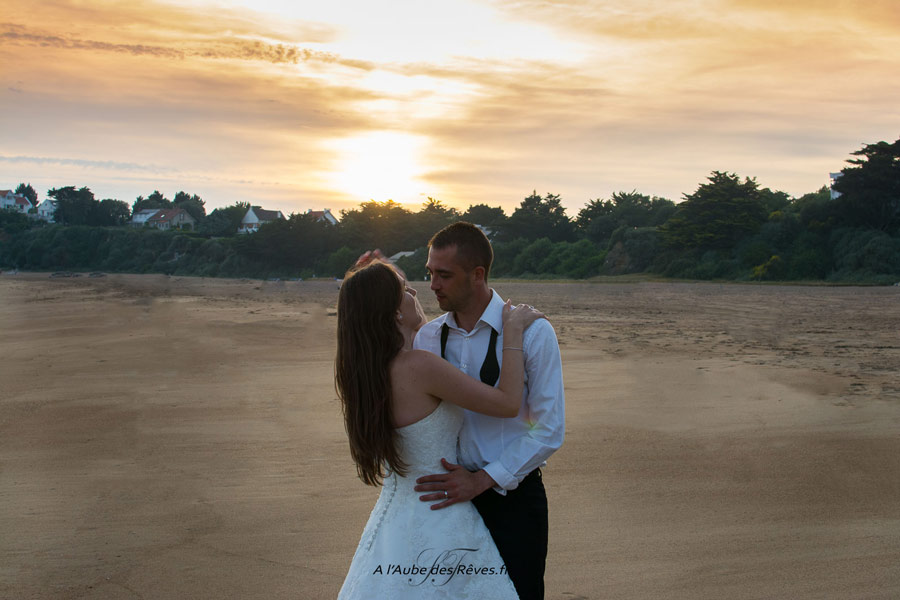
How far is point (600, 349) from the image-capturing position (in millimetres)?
12781

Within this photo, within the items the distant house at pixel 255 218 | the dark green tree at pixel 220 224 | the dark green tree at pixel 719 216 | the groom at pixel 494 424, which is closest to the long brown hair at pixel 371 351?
the groom at pixel 494 424

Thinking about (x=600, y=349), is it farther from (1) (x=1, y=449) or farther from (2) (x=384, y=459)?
(2) (x=384, y=459)

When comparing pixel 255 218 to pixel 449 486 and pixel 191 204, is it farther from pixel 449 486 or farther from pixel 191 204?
pixel 449 486

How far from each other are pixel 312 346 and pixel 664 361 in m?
6.50

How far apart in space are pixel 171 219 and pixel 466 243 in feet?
377

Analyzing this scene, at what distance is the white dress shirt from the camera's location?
232 cm

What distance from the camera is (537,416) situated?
7.82ft

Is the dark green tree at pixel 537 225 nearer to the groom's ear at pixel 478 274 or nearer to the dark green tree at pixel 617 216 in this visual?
the dark green tree at pixel 617 216

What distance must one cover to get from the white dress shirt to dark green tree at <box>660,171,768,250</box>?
1589 inches

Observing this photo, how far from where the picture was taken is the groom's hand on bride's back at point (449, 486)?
224 cm

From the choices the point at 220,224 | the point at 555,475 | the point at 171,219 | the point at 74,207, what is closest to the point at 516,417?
the point at 555,475

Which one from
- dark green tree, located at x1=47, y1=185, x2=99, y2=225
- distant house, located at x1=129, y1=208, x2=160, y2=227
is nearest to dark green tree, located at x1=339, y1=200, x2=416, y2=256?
dark green tree, located at x1=47, y1=185, x2=99, y2=225

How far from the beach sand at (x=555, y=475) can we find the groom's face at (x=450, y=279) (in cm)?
213

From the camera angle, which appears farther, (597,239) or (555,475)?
(597,239)
